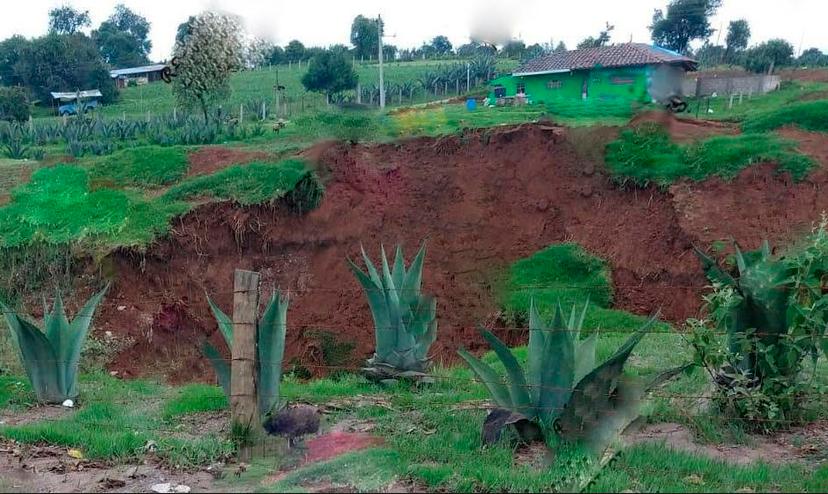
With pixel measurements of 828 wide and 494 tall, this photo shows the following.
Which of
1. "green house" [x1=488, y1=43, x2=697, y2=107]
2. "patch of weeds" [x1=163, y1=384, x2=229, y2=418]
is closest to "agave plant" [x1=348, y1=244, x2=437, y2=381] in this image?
"patch of weeds" [x1=163, y1=384, x2=229, y2=418]

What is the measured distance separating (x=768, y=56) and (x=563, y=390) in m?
21.1

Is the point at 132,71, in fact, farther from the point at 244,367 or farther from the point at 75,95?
the point at 244,367

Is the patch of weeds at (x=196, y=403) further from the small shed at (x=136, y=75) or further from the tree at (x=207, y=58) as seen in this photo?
the small shed at (x=136, y=75)

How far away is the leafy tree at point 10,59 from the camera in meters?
31.2

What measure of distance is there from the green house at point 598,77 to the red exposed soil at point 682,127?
0.36 m

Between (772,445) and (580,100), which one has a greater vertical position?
(580,100)

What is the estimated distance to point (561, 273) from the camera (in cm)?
1296

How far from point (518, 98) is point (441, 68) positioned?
6.06 meters

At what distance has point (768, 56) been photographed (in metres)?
23.0

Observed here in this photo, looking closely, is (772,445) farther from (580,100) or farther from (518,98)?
(518,98)

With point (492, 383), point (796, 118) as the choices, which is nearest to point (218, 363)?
point (492, 383)

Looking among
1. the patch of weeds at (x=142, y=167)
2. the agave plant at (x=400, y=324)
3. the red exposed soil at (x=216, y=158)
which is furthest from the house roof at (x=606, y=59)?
the agave plant at (x=400, y=324)

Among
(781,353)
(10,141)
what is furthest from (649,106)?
(10,141)

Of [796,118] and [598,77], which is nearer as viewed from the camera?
[796,118]
